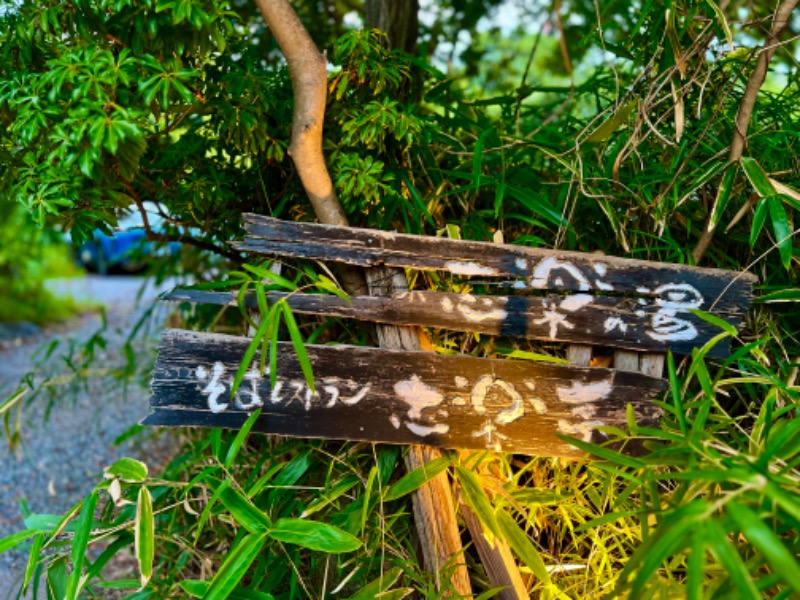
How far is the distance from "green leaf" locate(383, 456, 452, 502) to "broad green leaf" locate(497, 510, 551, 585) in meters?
0.18

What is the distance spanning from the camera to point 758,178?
1.47 metres

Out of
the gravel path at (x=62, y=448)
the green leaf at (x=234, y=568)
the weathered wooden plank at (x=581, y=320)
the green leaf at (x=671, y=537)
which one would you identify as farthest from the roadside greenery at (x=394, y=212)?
the gravel path at (x=62, y=448)

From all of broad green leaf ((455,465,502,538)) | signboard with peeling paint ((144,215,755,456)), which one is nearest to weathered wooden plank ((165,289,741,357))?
signboard with peeling paint ((144,215,755,456))

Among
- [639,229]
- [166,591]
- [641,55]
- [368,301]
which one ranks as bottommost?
[166,591]

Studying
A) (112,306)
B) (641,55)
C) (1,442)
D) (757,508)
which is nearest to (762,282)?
(641,55)

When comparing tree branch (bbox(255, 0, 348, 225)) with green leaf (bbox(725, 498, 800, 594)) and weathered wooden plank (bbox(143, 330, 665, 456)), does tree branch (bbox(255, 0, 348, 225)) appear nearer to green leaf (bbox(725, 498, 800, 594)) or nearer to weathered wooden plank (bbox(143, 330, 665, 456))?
weathered wooden plank (bbox(143, 330, 665, 456))

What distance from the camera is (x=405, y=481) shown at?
149 cm

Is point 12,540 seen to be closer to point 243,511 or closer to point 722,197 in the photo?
point 243,511

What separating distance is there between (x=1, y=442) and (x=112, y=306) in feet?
9.83

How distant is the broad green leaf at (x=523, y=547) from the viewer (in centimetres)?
145

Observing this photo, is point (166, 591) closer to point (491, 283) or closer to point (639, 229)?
point (491, 283)

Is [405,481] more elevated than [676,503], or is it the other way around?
Answer: [676,503]

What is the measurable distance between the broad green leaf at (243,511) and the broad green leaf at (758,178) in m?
1.30

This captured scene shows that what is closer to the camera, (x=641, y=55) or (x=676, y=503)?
(x=676, y=503)
